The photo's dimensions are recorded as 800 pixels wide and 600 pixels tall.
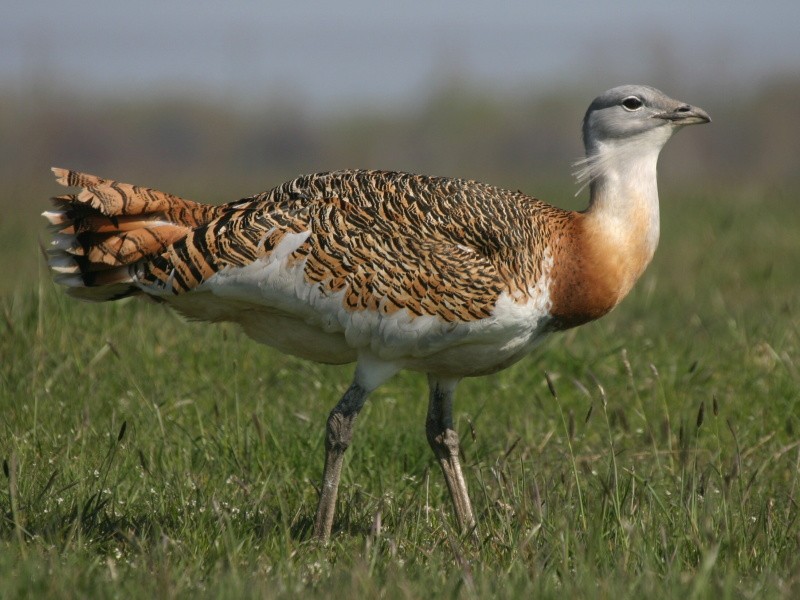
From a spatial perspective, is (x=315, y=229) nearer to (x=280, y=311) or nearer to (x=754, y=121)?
(x=280, y=311)

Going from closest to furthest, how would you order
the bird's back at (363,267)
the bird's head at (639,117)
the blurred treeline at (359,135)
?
the bird's back at (363,267) → the bird's head at (639,117) → the blurred treeline at (359,135)

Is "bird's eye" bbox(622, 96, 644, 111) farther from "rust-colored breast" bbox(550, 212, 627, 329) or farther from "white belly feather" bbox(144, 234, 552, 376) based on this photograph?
"white belly feather" bbox(144, 234, 552, 376)

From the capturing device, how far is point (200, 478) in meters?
3.98

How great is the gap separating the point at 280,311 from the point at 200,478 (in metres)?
0.66

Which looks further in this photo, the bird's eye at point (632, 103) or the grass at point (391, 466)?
the bird's eye at point (632, 103)

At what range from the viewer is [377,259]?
3.63m

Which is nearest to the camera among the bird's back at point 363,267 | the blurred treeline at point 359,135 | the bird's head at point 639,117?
the bird's back at point 363,267

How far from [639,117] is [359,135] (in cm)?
1953

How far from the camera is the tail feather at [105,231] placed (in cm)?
371

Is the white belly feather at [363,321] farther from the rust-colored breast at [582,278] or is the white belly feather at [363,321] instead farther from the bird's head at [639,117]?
the bird's head at [639,117]

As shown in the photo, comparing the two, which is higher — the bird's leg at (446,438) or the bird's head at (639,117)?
the bird's head at (639,117)

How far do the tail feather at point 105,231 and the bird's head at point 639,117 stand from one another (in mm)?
Answer: 1327

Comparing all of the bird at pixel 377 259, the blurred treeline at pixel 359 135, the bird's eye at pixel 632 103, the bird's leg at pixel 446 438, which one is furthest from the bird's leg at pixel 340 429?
the blurred treeline at pixel 359 135

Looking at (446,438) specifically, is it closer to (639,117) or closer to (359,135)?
(639,117)
